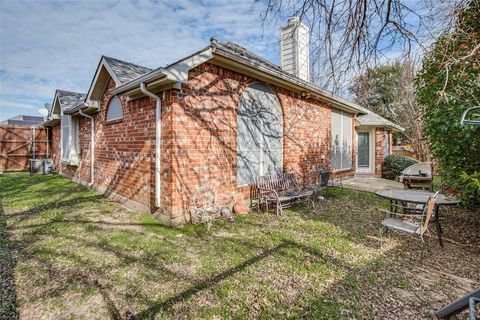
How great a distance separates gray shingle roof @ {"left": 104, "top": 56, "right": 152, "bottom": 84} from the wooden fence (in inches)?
501

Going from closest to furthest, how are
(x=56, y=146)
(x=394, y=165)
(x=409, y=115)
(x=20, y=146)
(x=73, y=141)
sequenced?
(x=73, y=141), (x=394, y=165), (x=56, y=146), (x=20, y=146), (x=409, y=115)

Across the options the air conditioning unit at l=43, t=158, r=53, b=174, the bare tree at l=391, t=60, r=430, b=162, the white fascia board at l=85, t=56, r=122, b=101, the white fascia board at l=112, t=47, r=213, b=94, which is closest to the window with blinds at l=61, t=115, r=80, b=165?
the white fascia board at l=85, t=56, r=122, b=101

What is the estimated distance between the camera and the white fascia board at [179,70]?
495cm

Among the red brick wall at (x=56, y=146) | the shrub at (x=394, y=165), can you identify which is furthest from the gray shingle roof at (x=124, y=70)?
the shrub at (x=394, y=165)

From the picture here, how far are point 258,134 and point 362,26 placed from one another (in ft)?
13.3

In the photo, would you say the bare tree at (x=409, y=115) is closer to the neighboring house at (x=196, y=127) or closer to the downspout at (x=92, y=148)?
the neighboring house at (x=196, y=127)

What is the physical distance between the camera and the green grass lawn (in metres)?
2.86

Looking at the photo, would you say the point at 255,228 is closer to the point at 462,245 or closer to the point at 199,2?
the point at 462,245

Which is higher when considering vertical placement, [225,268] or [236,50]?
[236,50]

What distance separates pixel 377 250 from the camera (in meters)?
4.48

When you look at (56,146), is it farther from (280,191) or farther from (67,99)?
(280,191)

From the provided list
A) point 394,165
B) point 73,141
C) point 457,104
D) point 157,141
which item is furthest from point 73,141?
point 394,165

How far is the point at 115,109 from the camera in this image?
7777mm

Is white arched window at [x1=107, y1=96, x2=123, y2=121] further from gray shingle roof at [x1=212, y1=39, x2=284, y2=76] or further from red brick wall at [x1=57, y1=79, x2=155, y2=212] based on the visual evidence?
gray shingle roof at [x1=212, y1=39, x2=284, y2=76]
